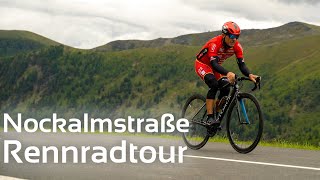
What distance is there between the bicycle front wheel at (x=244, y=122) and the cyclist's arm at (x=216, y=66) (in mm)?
500

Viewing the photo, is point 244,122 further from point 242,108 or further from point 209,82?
point 209,82

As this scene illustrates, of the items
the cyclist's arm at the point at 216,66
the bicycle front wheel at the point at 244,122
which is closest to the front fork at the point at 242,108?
the bicycle front wheel at the point at 244,122

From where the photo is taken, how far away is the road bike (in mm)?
8922

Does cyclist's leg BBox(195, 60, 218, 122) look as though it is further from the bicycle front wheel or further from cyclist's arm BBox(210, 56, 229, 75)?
the bicycle front wheel

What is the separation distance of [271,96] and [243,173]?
18956 centimetres

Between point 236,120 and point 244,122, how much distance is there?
37cm

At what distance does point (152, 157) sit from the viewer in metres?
8.69

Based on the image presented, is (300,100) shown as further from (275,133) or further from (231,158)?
(231,158)

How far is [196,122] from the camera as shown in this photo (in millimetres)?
10617

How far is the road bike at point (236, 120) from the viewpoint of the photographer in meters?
8.92

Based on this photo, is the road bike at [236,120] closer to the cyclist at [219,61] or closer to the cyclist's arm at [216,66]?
the cyclist at [219,61]

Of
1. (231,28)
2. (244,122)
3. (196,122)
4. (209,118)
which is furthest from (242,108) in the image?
(196,122)

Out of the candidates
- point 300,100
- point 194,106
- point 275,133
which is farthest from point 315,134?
point 194,106

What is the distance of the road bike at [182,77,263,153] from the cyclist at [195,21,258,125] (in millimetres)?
132
